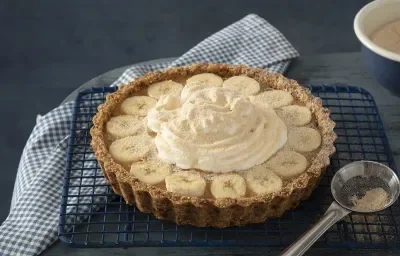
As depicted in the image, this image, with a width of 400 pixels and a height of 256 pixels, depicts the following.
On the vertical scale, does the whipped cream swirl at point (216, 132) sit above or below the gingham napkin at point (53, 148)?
above

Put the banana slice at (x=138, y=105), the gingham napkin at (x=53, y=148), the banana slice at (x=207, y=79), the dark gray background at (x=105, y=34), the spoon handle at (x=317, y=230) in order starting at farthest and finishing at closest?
the dark gray background at (x=105, y=34), the banana slice at (x=207, y=79), the banana slice at (x=138, y=105), the gingham napkin at (x=53, y=148), the spoon handle at (x=317, y=230)

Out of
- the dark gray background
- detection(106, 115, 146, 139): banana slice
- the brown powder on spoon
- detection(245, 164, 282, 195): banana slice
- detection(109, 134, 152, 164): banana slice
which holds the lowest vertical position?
the dark gray background

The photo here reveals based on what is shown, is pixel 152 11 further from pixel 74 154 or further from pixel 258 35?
pixel 74 154

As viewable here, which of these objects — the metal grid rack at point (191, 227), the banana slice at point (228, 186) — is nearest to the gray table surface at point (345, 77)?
the metal grid rack at point (191, 227)

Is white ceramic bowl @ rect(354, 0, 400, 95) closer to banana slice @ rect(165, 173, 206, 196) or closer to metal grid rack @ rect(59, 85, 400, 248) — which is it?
metal grid rack @ rect(59, 85, 400, 248)

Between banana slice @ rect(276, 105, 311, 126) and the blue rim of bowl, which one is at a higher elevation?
the blue rim of bowl

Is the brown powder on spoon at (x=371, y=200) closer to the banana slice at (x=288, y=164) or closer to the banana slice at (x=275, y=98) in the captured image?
the banana slice at (x=288, y=164)

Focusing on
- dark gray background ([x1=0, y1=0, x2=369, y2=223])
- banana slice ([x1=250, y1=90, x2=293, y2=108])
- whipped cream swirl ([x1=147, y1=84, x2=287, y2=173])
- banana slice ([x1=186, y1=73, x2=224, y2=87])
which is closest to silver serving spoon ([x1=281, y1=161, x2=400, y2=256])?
whipped cream swirl ([x1=147, y1=84, x2=287, y2=173])
